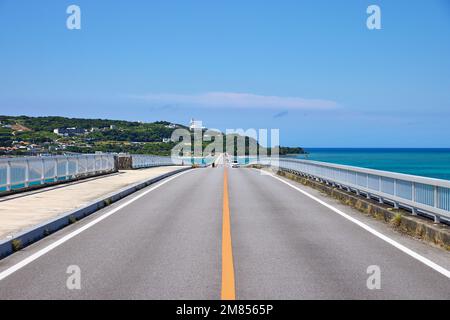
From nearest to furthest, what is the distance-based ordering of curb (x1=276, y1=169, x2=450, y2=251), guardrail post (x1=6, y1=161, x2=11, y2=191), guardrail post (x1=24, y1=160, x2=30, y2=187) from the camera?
curb (x1=276, y1=169, x2=450, y2=251) < guardrail post (x1=6, y1=161, x2=11, y2=191) < guardrail post (x1=24, y1=160, x2=30, y2=187)

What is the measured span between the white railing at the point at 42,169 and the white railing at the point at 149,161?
12.1 metres

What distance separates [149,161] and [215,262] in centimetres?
4442

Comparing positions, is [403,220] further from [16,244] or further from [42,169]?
[42,169]

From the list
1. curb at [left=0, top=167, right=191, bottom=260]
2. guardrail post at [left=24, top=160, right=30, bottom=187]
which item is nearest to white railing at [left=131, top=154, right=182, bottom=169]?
guardrail post at [left=24, top=160, right=30, bottom=187]

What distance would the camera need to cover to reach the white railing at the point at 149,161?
43750mm

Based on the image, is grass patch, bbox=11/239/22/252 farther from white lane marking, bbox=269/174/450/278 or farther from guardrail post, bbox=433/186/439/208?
guardrail post, bbox=433/186/439/208

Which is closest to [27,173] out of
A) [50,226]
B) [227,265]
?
[50,226]

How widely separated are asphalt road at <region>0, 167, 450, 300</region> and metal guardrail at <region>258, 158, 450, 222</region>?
1527mm

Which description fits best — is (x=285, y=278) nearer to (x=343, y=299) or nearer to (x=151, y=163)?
(x=343, y=299)

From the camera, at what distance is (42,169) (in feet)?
71.6

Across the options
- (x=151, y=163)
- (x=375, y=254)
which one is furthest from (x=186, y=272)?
(x=151, y=163)

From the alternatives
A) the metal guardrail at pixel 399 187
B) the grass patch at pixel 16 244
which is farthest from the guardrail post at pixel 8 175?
the metal guardrail at pixel 399 187

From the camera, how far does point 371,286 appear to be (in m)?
7.38

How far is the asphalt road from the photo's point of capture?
7.09 meters
